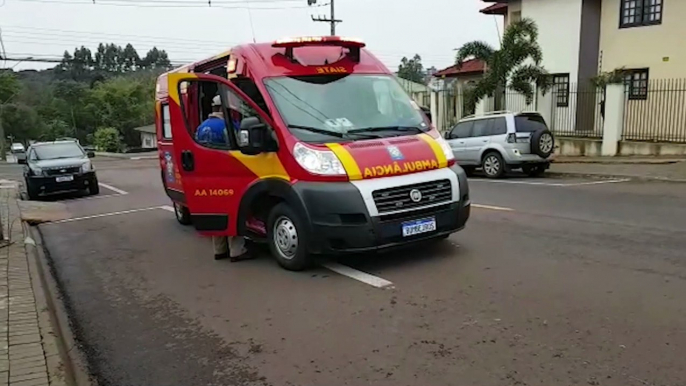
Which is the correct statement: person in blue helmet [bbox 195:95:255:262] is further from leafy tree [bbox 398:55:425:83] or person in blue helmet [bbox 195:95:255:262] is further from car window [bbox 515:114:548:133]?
leafy tree [bbox 398:55:425:83]

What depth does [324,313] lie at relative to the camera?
203 inches

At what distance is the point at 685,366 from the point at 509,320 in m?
1.27

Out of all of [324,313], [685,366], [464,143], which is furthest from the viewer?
[464,143]

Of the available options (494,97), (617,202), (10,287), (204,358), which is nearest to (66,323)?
(10,287)

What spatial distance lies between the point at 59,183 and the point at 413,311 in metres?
13.7

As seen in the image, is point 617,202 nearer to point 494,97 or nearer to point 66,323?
point 66,323

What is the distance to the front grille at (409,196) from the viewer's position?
6043 mm

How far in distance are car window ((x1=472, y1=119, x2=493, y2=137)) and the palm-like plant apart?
6.18 m

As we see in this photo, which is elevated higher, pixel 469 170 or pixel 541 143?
pixel 541 143

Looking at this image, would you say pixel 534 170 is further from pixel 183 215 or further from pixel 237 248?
pixel 237 248

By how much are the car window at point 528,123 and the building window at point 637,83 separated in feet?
23.7

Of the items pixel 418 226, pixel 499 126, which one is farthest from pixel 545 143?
pixel 418 226

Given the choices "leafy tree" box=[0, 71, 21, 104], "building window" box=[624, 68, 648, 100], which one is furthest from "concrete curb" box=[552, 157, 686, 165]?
"leafy tree" box=[0, 71, 21, 104]

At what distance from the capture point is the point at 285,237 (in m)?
6.52
